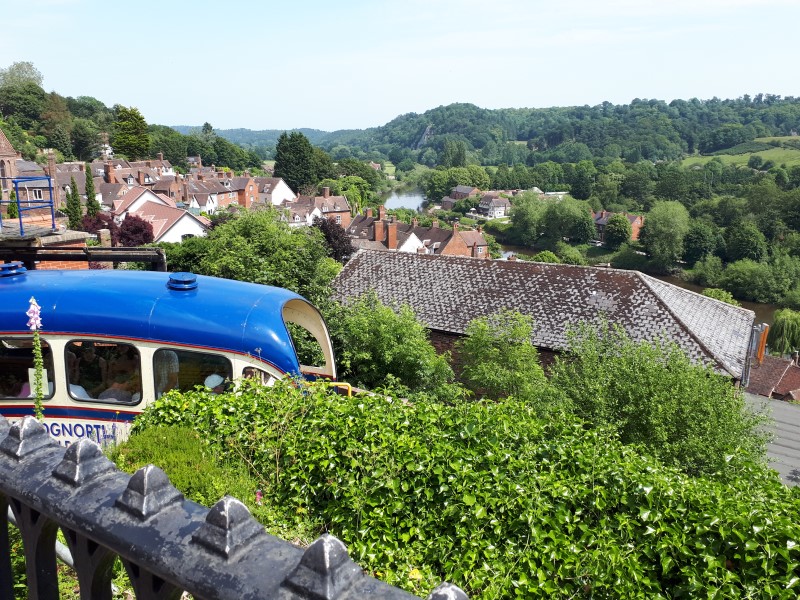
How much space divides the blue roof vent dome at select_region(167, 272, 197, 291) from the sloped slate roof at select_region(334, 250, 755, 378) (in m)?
14.6

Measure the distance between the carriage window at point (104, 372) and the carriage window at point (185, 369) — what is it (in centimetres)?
35

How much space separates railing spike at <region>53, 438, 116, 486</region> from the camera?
165cm

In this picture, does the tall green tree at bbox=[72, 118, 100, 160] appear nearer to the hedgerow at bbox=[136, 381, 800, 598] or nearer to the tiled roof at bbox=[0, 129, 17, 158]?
the tiled roof at bbox=[0, 129, 17, 158]

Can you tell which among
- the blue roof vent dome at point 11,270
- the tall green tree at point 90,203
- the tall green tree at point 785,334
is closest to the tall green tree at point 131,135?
the tall green tree at point 90,203

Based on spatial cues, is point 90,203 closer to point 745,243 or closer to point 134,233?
point 134,233

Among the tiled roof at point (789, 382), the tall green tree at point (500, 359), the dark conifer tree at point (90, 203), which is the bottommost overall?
the tiled roof at point (789, 382)

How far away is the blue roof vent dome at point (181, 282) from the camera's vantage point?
1127 cm

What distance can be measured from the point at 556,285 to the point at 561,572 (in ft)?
68.2

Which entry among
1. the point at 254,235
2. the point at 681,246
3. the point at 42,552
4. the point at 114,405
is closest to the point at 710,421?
the point at 114,405

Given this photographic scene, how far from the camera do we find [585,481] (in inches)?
268

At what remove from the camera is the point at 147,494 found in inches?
60.0

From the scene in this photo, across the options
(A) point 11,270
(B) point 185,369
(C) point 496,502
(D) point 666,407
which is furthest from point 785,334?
(A) point 11,270

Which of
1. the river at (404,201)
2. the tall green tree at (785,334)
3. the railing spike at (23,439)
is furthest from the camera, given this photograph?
the river at (404,201)

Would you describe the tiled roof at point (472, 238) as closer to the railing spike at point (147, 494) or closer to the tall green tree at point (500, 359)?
the tall green tree at point (500, 359)
